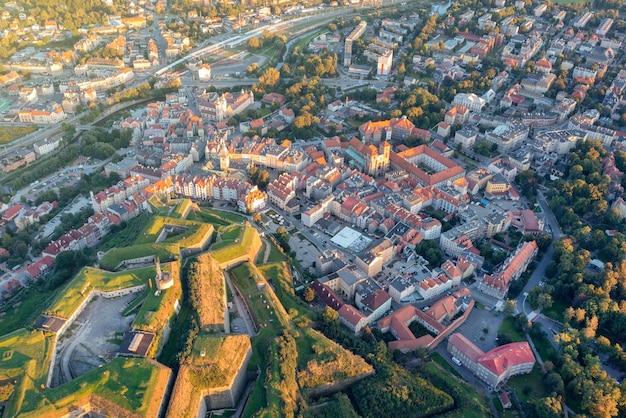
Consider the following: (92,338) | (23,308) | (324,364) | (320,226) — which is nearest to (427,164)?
(320,226)

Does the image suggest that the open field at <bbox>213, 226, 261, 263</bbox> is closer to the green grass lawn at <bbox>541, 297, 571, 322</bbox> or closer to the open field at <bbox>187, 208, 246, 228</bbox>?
the open field at <bbox>187, 208, 246, 228</bbox>

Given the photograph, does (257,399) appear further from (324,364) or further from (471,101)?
(471,101)

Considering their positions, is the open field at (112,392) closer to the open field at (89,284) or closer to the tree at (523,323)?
the open field at (89,284)

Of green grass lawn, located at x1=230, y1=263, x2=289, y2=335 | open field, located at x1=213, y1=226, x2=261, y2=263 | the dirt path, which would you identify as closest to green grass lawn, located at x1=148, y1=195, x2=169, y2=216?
open field, located at x1=213, y1=226, x2=261, y2=263

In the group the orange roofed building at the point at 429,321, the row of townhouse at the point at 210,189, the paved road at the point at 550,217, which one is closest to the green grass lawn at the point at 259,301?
the orange roofed building at the point at 429,321

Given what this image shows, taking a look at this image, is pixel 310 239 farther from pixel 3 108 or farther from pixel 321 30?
pixel 321 30
